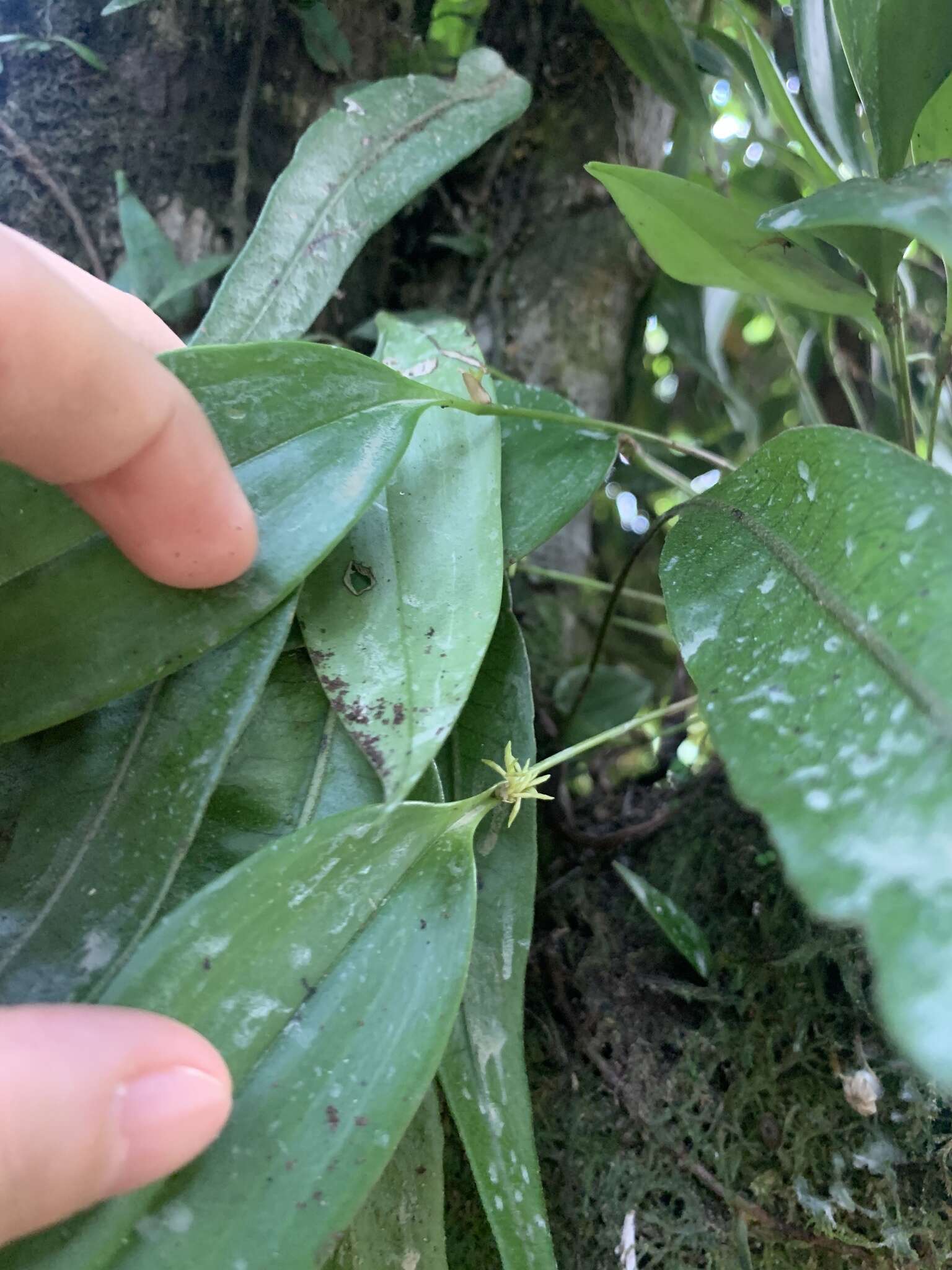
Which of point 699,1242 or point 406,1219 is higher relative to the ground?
point 406,1219

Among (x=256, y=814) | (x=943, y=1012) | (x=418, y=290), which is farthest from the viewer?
(x=418, y=290)

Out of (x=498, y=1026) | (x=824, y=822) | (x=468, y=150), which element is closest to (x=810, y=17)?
(x=468, y=150)

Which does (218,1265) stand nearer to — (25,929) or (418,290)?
(25,929)

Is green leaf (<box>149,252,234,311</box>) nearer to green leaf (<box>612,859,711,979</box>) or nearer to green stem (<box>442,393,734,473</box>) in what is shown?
green stem (<box>442,393,734,473</box>)

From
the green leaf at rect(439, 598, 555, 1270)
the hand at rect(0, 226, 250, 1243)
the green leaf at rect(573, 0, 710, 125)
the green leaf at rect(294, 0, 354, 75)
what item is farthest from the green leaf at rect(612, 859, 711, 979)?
the green leaf at rect(294, 0, 354, 75)

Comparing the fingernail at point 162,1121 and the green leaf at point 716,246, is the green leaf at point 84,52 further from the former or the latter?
the fingernail at point 162,1121
